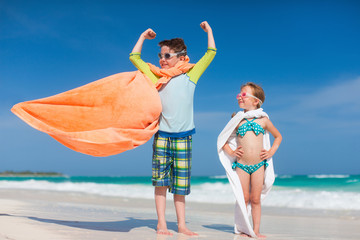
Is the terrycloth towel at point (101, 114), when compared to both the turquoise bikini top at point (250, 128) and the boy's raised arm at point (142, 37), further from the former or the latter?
the turquoise bikini top at point (250, 128)

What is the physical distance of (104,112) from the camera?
13.4 feet

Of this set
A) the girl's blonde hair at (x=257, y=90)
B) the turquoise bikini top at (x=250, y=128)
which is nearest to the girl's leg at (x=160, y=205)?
the turquoise bikini top at (x=250, y=128)

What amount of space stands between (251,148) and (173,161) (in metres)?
0.91

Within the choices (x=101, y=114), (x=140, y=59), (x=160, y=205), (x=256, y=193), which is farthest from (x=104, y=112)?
(x=256, y=193)

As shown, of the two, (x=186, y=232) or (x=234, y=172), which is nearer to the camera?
(x=186, y=232)

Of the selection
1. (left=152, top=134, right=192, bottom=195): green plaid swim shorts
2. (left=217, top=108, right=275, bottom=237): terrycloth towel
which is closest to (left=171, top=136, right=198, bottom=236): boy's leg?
(left=152, top=134, right=192, bottom=195): green plaid swim shorts

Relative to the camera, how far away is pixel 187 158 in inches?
161

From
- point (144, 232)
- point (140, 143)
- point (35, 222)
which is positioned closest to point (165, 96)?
point (140, 143)

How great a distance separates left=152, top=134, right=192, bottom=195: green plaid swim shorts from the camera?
403 cm

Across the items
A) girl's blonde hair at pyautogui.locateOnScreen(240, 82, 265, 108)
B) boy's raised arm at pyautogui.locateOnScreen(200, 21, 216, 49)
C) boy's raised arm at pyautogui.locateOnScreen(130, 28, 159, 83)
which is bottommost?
girl's blonde hair at pyautogui.locateOnScreen(240, 82, 265, 108)

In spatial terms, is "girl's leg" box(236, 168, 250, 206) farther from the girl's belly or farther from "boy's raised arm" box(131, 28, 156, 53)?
"boy's raised arm" box(131, 28, 156, 53)

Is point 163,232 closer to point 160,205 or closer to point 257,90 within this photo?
point 160,205

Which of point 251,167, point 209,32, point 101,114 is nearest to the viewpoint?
point 101,114

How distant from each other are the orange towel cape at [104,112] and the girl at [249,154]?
862 mm
